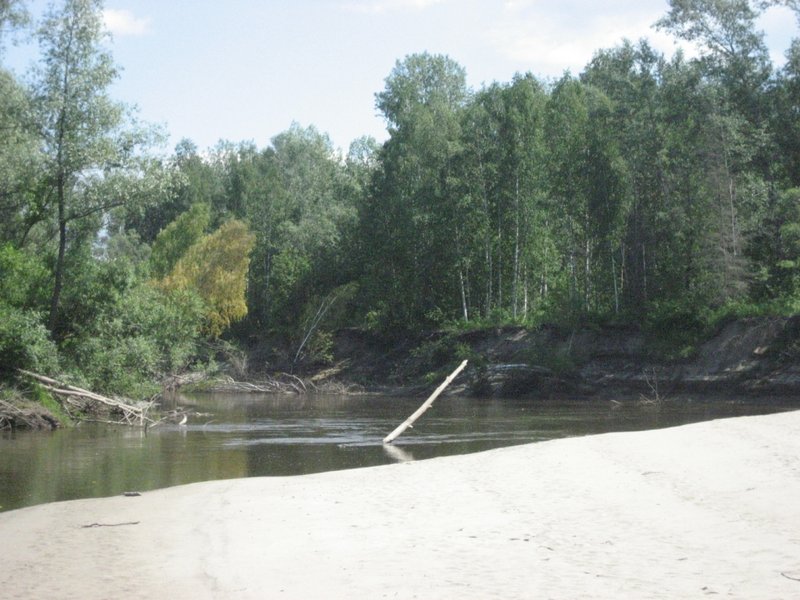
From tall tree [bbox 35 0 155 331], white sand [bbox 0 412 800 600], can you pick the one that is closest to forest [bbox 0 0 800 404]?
tall tree [bbox 35 0 155 331]

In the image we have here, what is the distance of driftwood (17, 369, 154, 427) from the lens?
2880 centimetres

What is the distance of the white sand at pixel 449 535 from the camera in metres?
8.69

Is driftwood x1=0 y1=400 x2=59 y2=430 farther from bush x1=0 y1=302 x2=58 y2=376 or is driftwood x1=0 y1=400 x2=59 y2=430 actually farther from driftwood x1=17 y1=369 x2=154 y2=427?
bush x1=0 y1=302 x2=58 y2=376

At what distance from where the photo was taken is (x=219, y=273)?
6569cm

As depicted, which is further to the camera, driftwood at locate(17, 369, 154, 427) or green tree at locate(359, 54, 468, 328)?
green tree at locate(359, 54, 468, 328)

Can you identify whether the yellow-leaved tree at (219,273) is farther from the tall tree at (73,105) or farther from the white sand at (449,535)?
the white sand at (449,535)

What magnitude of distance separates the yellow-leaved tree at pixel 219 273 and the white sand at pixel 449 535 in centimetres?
4916

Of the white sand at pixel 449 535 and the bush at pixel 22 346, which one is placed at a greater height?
the bush at pixel 22 346

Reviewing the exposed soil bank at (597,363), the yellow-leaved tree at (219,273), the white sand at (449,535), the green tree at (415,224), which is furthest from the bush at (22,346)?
the yellow-leaved tree at (219,273)

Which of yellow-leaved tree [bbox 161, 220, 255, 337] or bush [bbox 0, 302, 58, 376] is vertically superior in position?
yellow-leaved tree [bbox 161, 220, 255, 337]

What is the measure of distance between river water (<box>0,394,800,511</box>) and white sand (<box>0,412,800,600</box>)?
2900 mm

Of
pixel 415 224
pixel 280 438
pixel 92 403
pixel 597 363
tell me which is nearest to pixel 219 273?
pixel 415 224

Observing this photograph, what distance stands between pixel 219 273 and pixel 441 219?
718 inches

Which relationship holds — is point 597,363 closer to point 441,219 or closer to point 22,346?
point 441,219
